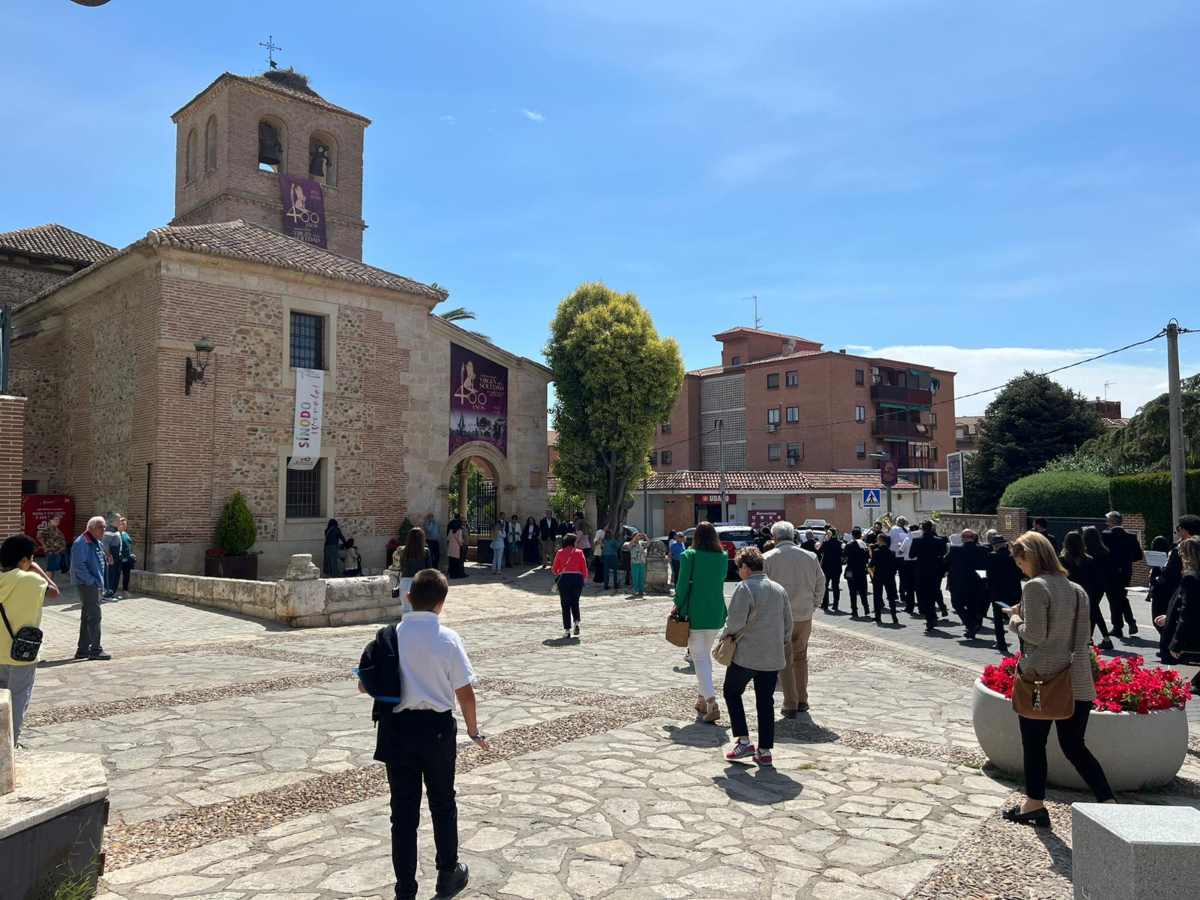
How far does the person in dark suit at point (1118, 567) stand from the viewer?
1131cm

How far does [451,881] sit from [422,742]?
728mm

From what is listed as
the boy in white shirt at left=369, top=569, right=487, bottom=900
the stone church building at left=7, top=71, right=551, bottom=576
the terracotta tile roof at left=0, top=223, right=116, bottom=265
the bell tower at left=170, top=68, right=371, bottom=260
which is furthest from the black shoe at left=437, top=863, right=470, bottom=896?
the bell tower at left=170, top=68, right=371, bottom=260

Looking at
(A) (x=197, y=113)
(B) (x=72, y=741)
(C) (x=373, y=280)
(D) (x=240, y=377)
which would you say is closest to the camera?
(B) (x=72, y=741)

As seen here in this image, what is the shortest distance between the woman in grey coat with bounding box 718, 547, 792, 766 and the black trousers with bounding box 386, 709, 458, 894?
2775mm

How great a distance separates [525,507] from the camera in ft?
81.8

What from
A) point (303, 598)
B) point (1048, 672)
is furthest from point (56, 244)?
point (1048, 672)

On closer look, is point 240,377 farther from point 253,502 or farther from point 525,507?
point 525,507

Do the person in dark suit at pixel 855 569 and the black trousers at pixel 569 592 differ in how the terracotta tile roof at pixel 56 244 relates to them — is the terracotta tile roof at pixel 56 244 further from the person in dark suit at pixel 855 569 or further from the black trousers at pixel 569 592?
the person in dark suit at pixel 855 569

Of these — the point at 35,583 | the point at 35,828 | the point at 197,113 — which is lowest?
the point at 35,828

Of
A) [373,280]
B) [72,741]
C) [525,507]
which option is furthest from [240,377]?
[72,741]

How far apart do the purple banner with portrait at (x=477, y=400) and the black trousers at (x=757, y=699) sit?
18.0m

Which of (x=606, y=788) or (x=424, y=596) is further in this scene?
(x=606, y=788)

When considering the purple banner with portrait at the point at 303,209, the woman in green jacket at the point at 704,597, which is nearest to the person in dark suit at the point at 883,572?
the woman in green jacket at the point at 704,597

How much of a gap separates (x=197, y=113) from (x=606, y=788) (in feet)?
→ 112
